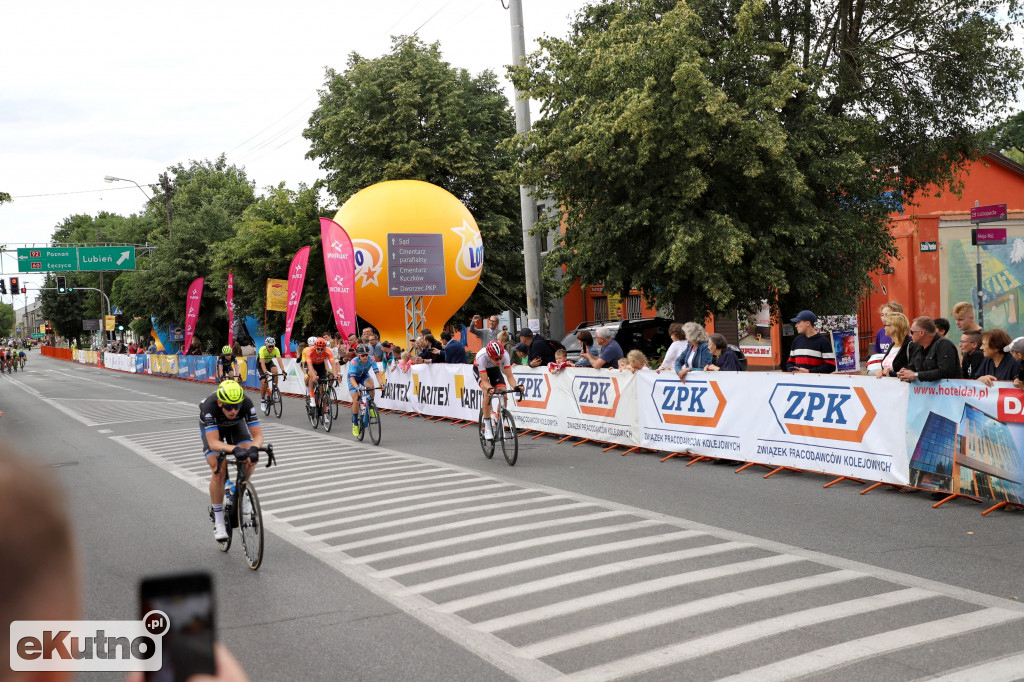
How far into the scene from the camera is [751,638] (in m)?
A: 5.53

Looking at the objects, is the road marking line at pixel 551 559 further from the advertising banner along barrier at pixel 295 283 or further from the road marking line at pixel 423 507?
the advertising banner along barrier at pixel 295 283

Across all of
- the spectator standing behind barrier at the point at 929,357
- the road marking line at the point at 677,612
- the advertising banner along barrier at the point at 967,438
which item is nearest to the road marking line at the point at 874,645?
the road marking line at the point at 677,612

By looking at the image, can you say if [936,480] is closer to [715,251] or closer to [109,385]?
[715,251]

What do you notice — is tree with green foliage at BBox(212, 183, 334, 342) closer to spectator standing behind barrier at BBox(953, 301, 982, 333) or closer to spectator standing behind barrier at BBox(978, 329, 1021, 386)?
spectator standing behind barrier at BBox(953, 301, 982, 333)

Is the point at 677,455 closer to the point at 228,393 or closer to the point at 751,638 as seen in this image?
the point at 228,393

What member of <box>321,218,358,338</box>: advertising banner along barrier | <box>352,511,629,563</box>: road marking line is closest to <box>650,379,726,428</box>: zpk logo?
<box>352,511,629,563</box>: road marking line

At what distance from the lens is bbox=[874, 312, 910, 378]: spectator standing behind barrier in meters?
10.5

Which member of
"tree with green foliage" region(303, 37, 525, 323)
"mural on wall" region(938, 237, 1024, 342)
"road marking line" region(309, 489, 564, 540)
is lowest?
"road marking line" region(309, 489, 564, 540)

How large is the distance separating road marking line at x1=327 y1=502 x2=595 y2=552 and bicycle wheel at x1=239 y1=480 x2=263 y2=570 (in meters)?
0.84

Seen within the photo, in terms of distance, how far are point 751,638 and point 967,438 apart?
514 cm

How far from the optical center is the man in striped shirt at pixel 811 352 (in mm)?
12211

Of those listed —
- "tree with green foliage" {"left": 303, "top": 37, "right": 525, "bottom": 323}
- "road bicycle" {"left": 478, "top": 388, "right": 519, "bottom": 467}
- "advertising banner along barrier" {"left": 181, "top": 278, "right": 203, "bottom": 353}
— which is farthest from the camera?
"advertising banner along barrier" {"left": 181, "top": 278, "right": 203, "bottom": 353}

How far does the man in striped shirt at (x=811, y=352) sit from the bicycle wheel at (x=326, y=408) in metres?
10.0

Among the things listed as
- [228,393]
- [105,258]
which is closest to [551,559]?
[228,393]
